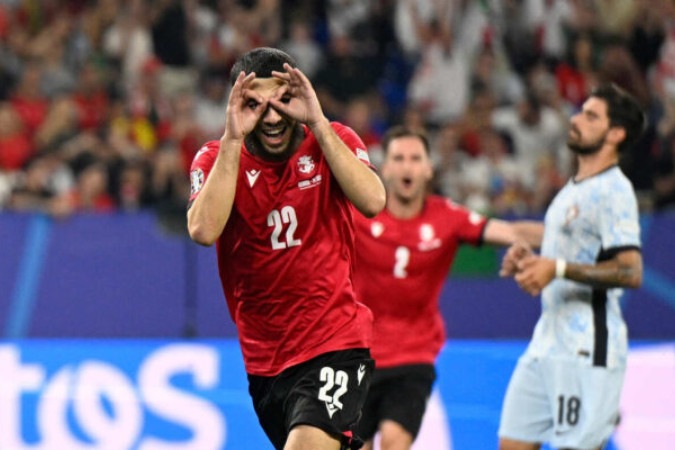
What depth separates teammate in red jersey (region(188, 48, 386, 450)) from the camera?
503 cm

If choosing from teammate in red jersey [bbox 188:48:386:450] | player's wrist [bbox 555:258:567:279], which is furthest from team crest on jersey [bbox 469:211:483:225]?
teammate in red jersey [bbox 188:48:386:450]

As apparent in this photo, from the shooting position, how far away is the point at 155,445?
8766mm

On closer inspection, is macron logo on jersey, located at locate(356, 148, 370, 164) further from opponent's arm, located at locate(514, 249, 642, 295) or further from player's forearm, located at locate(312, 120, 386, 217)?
opponent's arm, located at locate(514, 249, 642, 295)

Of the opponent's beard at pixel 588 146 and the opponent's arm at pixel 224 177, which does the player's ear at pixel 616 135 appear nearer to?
the opponent's beard at pixel 588 146

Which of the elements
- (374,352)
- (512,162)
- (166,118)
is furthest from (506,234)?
(166,118)

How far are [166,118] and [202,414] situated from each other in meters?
5.47

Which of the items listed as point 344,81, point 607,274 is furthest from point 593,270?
point 344,81

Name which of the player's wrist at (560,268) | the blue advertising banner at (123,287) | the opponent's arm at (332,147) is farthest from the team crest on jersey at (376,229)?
the blue advertising banner at (123,287)

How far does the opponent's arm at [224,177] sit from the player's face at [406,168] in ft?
7.86

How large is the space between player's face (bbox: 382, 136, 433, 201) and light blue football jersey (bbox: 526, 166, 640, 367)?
965 mm

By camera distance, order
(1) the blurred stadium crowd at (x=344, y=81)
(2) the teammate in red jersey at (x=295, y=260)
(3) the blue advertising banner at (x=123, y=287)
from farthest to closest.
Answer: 1. (1) the blurred stadium crowd at (x=344, y=81)
2. (3) the blue advertising banner at (x=123, y=287)
3. (2) the teammate in red jersey at (x=295, y=260)

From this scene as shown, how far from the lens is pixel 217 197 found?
194 inches

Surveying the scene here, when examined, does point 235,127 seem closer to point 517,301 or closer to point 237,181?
point 237,181

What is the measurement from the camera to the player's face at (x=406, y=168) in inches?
286
